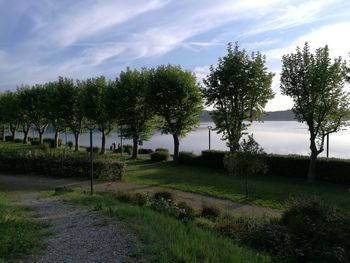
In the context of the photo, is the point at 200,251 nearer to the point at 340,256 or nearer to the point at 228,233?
the point at 340,256

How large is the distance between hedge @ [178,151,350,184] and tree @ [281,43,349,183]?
2.07 ft

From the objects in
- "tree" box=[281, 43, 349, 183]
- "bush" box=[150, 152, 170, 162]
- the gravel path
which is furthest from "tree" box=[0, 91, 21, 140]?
the gravel path

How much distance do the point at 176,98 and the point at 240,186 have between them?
50.5ft

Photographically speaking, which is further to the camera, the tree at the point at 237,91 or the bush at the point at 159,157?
the bush at the point at 159,157

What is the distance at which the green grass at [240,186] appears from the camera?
19.5 meters

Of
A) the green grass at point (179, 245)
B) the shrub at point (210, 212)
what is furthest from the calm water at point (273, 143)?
the green grass at point (179, 245)

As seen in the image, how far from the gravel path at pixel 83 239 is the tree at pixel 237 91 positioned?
73.3 ft

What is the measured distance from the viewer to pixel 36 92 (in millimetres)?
57969

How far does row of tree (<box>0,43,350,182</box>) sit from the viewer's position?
25656 millimetres

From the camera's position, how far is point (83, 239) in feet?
27.0

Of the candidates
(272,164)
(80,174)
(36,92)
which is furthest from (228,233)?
(36,92)

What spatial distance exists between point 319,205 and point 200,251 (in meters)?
5.24

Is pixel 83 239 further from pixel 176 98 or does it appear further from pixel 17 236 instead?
pixel 176 98

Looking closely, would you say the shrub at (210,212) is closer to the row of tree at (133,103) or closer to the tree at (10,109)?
the row of tree at (133,103)
